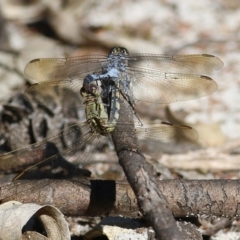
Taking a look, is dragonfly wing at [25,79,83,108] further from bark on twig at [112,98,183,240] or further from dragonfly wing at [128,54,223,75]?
bark on twig at [112,98,183,240]

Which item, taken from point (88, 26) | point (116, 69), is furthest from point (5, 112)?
point (88, 26)

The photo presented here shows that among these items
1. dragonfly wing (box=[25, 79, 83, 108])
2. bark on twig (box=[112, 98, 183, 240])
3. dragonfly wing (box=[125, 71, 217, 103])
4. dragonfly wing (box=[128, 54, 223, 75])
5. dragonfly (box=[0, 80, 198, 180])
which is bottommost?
bark on twig (box=[112, 98, 183, 240])

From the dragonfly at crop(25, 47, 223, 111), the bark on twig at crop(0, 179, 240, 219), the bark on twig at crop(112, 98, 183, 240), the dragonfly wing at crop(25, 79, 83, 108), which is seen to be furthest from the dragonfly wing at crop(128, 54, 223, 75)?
the bark on twig at crop(0, 179, 240, 219)

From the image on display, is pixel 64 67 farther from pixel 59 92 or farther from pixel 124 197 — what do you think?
pixel 124 197

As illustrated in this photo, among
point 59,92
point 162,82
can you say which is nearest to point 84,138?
point 59,92

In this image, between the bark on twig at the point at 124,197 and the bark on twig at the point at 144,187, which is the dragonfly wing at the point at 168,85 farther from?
the bark on twig at the point at 124,197

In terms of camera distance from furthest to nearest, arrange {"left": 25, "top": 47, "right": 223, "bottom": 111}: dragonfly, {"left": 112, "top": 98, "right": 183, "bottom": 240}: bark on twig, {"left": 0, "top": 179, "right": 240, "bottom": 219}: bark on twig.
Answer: {"left": 25, "top": 47, "right": 223, "bottom": 111}: dragonfly → {"left": 0, "top": 179, "right": 240, "bottom": 219}: bark on twig → {"left": 112, "top": 98, "right": 183, "bottom": 240}: bark on twig

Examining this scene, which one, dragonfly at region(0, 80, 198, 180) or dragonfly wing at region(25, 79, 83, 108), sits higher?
dragonfly wing at region(25, 79, 83, 108)
